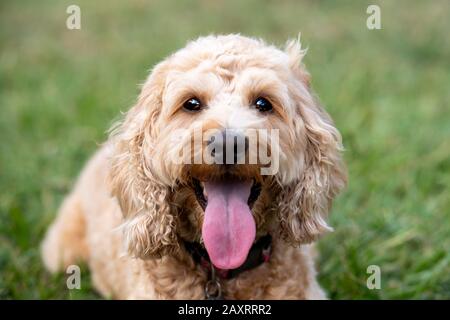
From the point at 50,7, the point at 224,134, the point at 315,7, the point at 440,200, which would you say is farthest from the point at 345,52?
the point at 224,134

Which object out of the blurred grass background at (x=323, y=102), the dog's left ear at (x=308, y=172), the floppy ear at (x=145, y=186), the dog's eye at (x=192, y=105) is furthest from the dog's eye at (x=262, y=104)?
the blurred grass background at (x=323, y=102)

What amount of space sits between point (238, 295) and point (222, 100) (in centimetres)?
100

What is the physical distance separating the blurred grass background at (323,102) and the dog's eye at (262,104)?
105 cm

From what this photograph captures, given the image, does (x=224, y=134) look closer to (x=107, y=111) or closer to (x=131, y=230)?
(x=131, y=230)

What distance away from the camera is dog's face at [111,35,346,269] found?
3.14 meters

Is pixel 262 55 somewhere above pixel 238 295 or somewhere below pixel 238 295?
above

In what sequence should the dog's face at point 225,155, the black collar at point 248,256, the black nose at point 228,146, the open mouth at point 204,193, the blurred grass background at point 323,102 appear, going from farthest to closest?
the blurred grass background at point 323,102, the black collar at point 248,256, the open mouth at point 204,193, the dog's face at point 225,155, the black nose at point 228,146

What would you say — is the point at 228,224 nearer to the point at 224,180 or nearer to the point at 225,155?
the point at 224,180

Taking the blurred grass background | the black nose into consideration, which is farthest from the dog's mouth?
the blurred grass background

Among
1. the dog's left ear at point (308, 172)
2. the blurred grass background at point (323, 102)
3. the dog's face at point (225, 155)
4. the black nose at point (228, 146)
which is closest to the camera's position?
the black nose at point (228, 146)

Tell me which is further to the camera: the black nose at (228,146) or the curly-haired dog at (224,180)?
the curly-haired dog at (224,180)

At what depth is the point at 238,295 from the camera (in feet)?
12.0

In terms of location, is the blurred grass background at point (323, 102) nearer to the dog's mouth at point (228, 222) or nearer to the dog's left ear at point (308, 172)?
the dog's left ear at point (308, 172)

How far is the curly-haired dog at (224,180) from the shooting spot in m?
3.24
